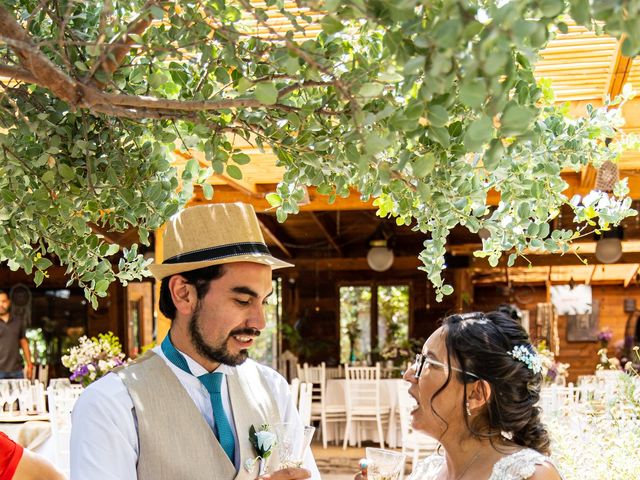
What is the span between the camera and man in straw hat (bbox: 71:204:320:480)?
182 cm

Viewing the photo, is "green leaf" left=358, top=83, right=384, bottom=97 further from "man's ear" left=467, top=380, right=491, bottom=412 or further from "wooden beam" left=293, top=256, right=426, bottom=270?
"wooden beam" left=293, top=256, right=426, bottom=270

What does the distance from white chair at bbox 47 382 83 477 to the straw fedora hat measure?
3550mm

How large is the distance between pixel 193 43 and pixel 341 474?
7860mm

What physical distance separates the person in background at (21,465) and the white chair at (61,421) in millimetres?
3003

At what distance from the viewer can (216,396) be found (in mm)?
2020

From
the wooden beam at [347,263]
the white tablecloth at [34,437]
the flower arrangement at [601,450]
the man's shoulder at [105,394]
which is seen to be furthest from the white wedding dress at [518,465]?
the wooden beam at [347,263]

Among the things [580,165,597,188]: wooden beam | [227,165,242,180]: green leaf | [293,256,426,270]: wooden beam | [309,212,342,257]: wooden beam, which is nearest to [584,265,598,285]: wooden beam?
[293,256,426,270]: wooden beam

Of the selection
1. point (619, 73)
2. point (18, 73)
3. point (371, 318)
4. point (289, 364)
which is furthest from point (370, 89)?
point (371, 318)

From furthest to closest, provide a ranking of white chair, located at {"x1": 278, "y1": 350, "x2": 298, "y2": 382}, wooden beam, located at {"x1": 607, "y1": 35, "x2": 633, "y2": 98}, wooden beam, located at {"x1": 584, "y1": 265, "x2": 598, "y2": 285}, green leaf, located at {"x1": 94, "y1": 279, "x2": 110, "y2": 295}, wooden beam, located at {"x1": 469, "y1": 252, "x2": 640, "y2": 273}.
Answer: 1. wooden beam, located at {"x1": 584, "y1": 265, "x2": 598, "y2": 285}
2. white chair, located at {"x1": 278, "y1": 350, "x2": 298, "y2": 382}
3. wooden beam, located at {"x1": 469, "y1": 252, "x2": 640, "y2": 273}
4. wooden beam, located at {"x1": 607, "y1": 35, "x2": 633, "y2": 98}
5. green leaf, located at {"x1": 94, "y1": 279, "x2": 110, "y2": 295}

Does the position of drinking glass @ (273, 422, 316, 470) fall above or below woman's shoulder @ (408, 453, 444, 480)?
above

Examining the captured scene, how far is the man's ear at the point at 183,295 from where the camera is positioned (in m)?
2.03

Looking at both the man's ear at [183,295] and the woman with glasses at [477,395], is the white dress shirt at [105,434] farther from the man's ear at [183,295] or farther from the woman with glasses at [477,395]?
the woman with glasses at [477,395]

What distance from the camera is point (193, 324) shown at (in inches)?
79.4

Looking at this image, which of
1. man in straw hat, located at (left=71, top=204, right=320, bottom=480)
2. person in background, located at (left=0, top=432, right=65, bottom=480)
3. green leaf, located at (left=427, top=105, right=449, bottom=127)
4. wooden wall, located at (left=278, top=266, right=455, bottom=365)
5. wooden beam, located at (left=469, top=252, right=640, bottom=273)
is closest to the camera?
green leaf, located at (left=427, top=105, right=449, bottom=127)
